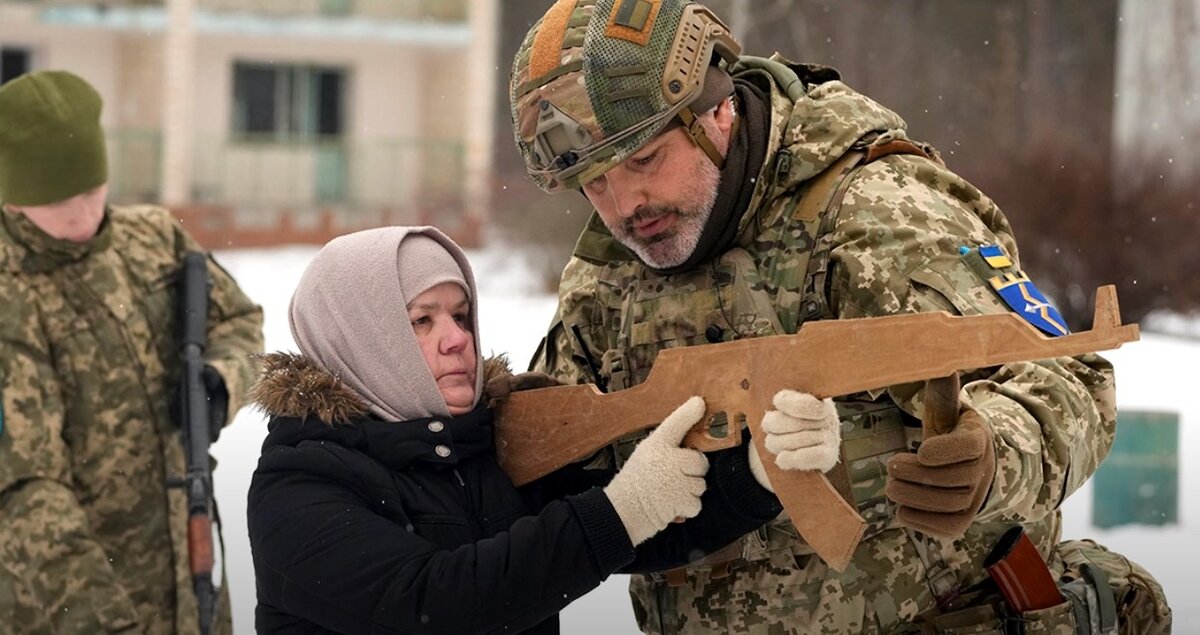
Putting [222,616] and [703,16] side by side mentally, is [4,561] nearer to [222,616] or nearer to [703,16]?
[222,616]

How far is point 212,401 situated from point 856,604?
294cm

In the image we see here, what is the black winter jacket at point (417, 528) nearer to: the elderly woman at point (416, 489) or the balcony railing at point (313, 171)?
the elderly woman at point (416, 489)

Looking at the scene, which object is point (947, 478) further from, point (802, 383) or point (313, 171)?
point (313, 171)

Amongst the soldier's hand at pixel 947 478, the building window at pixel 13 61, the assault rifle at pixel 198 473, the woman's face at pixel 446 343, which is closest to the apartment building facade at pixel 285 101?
the building window at pixel 13 61

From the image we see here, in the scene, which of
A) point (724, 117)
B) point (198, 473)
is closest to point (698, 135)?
point (724, 117)

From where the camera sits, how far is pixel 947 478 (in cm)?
236

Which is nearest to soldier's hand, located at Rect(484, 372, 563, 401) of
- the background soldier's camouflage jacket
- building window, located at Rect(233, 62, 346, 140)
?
the background soldier's camouflage jacket

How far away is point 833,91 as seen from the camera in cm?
319

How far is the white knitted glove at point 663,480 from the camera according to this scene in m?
2.75

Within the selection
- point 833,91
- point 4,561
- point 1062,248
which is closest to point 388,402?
point 833,91

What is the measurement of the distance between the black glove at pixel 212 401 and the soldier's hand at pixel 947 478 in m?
3.32

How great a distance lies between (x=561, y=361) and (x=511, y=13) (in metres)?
19.9

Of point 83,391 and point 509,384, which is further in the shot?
point 83,391

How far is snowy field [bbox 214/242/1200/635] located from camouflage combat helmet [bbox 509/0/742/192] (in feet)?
2.72
